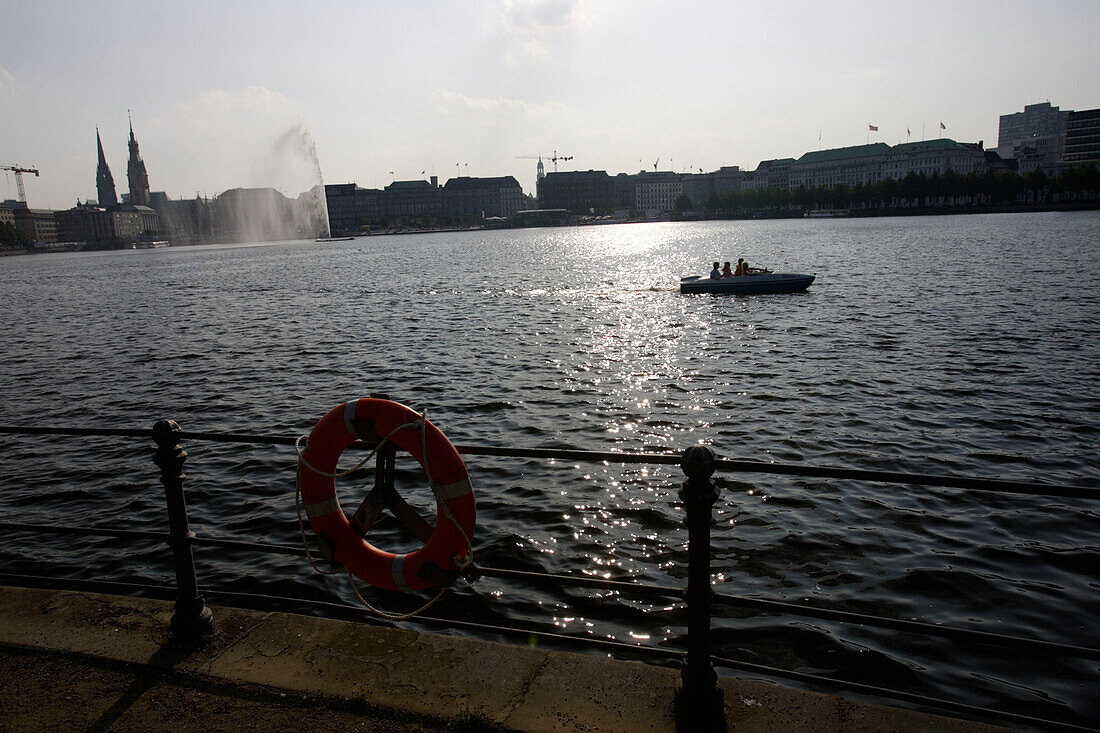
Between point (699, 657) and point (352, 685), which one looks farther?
point (352, 685)

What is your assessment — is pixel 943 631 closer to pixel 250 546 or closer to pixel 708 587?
pixel 708 587

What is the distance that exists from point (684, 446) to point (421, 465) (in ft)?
28.5

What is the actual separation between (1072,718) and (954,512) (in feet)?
13.5

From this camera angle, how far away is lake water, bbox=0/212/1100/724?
23.0 ft

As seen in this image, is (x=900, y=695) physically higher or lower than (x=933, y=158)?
lower

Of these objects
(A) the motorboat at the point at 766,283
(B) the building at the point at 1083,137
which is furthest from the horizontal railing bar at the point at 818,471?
(B) the building at the point at 1083,137

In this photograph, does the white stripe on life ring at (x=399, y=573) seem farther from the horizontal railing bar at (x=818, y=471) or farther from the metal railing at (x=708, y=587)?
the horizontal railing bar at (x=818, y=471)

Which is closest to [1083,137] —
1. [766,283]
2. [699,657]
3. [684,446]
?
[766,283]

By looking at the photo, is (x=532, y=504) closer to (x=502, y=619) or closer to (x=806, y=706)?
(x=502, y=619)

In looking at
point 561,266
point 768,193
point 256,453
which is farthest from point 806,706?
point 768,193

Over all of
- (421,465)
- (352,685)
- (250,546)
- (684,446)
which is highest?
(421,465)

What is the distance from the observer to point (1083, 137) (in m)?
166

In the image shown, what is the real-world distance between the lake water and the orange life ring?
3.45 meters

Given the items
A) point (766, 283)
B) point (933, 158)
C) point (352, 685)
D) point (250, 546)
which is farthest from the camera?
point (933, 158)
